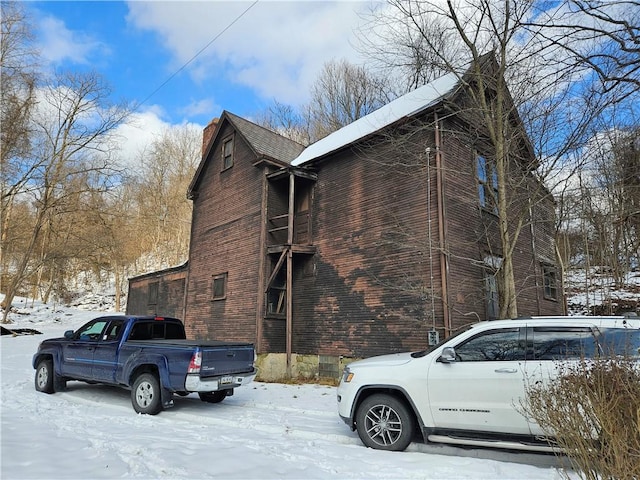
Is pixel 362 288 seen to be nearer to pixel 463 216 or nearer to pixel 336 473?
pixel 463 216

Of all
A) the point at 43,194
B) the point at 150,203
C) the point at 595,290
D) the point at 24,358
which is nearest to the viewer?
the point at 24,358

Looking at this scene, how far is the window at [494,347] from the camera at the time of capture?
16.9ft

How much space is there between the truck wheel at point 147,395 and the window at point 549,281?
1441 centimetres

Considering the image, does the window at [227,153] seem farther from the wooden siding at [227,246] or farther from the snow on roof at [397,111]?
the snow on roof at [397,111]

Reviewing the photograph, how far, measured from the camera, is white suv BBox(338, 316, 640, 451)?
191 inches

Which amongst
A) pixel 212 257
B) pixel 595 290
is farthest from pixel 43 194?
pixel 595 290

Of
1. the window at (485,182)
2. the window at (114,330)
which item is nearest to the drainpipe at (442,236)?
the window at (485,182)

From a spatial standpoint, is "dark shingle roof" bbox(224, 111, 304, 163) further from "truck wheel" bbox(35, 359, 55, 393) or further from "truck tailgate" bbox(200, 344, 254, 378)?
"truck wheel" bbox(35, 359, 55, 393)

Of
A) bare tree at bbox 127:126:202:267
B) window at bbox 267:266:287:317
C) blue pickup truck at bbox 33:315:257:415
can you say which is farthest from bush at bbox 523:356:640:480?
bare tree at bbox 127:126:202:267

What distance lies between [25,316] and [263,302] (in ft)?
94.6

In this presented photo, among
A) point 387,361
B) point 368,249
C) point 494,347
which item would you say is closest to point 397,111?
point 368,249

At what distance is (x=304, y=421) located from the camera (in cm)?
723

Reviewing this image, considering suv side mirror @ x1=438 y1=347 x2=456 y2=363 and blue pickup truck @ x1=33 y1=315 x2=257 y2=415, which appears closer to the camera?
suv side mirror @ x1=438 y1=347 x2=456 y2=363

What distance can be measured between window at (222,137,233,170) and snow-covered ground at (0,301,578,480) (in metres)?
11.4
